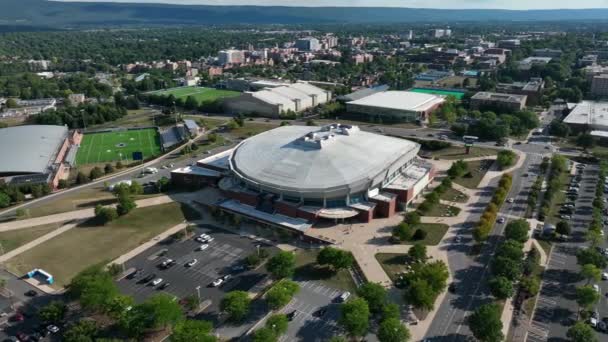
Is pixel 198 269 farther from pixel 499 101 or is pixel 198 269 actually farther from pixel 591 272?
pixel 499 101

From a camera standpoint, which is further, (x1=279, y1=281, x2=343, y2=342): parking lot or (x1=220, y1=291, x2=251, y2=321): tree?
(x1=220, y1=291, x2=251, y2=321): tree

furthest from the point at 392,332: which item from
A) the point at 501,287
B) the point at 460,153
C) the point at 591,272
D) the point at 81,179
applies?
the point at 81,179

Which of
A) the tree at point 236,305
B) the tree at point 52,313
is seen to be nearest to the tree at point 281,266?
the tree at point 236,305

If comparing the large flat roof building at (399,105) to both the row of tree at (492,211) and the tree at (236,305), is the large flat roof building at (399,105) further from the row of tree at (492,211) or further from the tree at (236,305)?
the tree at (236,305)

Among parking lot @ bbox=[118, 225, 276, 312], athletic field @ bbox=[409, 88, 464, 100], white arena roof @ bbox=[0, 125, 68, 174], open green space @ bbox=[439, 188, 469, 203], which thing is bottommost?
parking lot @ bbox=[118, 225, 276, 312]

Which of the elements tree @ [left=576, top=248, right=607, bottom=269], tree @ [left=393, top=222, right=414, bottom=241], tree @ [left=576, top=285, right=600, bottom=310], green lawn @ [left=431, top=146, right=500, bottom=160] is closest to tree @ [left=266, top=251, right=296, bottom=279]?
tree @ [left=393, top=222, right=414, bottom=241]

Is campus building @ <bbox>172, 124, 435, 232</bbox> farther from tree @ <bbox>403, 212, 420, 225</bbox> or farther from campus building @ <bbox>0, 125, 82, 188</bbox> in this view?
campus building @ <bbox>0, 125, 82, 188</bbox>
